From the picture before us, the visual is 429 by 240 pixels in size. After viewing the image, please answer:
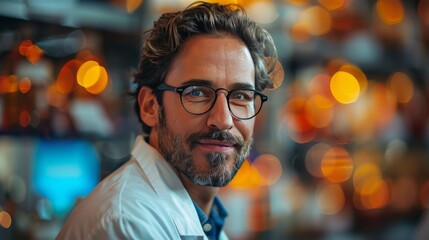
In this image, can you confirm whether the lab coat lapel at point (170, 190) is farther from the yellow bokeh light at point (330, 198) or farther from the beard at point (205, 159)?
the yellow bokeh light at point (330, 198)

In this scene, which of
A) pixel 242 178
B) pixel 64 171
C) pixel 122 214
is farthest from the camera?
pixel 242 178

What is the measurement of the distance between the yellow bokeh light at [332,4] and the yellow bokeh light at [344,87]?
1.11 ft

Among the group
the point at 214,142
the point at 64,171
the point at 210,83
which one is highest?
the point at 210,83

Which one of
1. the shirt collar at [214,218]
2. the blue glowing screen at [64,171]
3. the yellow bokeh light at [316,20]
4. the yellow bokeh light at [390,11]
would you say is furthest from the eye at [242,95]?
the yellow bokeh light at [390,11]

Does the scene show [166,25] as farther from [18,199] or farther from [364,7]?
[364,7]

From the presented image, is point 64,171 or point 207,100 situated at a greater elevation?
point 207,100

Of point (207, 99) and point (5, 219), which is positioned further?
point (5, 219)

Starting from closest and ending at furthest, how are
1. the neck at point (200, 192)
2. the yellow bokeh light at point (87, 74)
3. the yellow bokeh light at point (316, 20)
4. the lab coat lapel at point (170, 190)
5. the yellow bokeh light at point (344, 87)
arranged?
the lab coat lapel at point (170, 190), the neck at point (200, 192), the yellow bokeh light at point (87, 74), the yellow bokeh light at point (316, 20), the yellow bokeh light at point (344, 87)

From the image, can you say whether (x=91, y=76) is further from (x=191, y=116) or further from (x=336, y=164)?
(x=336, y=164)

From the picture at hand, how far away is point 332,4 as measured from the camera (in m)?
2.86

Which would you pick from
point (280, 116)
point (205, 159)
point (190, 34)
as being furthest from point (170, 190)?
point (280, 116)

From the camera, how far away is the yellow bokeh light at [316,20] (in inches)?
107

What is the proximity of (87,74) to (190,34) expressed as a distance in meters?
0.77

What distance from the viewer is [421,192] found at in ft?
11.1
